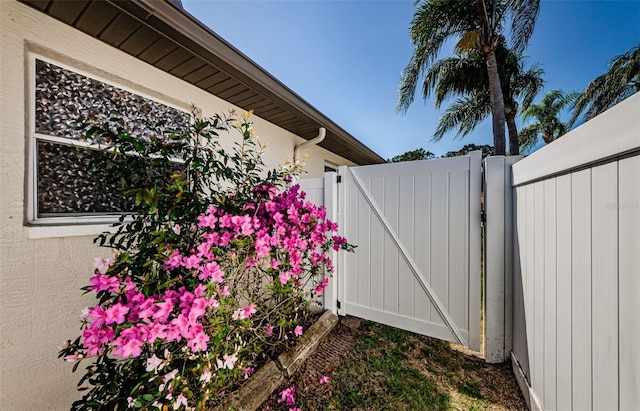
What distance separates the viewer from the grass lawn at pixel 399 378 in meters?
1.80

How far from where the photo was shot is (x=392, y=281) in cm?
272

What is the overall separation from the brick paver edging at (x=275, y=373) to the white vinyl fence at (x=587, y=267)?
69.7 inches

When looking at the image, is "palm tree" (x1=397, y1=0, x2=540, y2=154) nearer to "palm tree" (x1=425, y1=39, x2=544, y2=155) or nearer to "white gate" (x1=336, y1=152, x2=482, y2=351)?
"palm tree" (x1=425, y1=39, x2=544, y2=155)

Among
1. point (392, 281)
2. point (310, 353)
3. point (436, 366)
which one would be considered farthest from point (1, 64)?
point (436, 366)

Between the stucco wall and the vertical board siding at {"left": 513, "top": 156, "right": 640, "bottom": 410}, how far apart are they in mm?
3033

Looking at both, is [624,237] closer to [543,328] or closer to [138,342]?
[543,328]

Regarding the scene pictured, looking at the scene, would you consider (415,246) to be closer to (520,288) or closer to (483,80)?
(520,288)

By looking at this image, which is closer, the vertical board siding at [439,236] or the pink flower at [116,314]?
the pink flower at [116,314]

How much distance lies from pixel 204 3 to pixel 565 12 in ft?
33.2

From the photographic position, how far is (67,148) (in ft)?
5.85

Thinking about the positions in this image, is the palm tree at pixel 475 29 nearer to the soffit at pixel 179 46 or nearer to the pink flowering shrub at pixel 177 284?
the soffit at pixel 179 46

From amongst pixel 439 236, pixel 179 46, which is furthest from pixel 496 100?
pixel 179 46

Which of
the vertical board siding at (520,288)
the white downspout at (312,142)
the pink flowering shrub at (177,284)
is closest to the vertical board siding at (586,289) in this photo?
the vertical board siding at (520,288)

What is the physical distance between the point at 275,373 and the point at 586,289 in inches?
84.0
